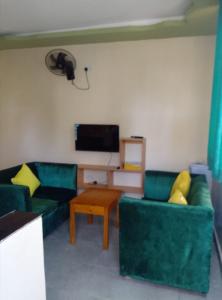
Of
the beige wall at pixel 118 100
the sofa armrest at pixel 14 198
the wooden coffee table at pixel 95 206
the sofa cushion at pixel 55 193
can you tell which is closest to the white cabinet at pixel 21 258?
the sofa armrest at pixel 14 198

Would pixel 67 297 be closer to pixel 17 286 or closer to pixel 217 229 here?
pixel 17 286

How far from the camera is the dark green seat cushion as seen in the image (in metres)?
2.96

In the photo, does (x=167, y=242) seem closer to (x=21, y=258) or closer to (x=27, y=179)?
(x=21, y=258)

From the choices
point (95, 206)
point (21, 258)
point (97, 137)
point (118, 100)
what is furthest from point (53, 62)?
point (21, 258)

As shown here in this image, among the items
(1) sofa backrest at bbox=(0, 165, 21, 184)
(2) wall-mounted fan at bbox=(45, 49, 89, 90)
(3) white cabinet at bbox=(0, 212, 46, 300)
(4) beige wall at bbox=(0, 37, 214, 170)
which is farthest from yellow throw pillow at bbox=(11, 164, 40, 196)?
(3) white cabinet at bbox=(0, 212, 46, 300)

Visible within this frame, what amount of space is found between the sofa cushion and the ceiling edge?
2.18 m

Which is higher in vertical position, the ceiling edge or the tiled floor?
the ceiling edge

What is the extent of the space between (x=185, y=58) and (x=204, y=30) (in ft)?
1.47

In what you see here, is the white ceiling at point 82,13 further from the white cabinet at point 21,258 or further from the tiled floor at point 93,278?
the tiled floor at point 93,278

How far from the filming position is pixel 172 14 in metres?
2.85

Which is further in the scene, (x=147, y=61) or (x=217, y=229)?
(x=147, y=61)

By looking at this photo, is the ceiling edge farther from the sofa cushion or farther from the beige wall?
the sofa cushion

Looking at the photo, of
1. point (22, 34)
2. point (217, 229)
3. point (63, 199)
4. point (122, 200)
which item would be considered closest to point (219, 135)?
point (122, 200)

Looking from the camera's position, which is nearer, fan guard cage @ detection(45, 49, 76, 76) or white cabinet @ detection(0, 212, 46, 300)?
white cabinet @ detection(0, 212, 46, 300)
